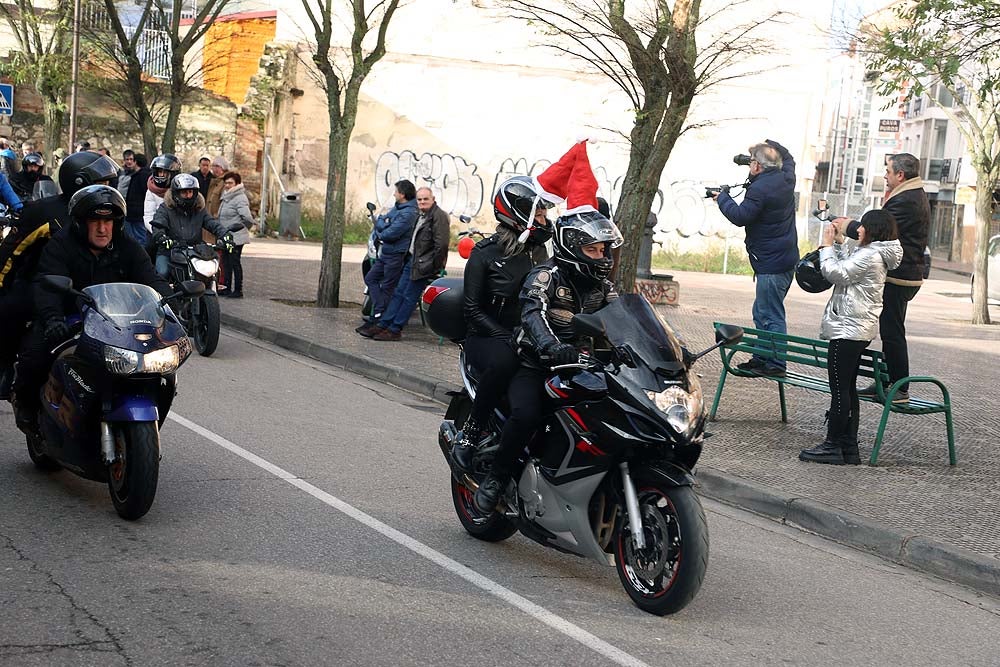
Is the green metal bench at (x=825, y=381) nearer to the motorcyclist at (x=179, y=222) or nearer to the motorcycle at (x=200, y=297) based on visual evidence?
the motorcycle at (x=200, y=297)

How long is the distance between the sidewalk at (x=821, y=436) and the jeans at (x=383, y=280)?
449 mm

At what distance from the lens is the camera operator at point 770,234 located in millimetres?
11586

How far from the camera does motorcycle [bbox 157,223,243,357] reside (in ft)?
40.5

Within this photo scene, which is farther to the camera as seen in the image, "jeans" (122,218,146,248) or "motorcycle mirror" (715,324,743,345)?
"jeans" (122,218,146,248)

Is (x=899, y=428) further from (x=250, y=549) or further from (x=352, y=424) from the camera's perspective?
(x=250, y=549)

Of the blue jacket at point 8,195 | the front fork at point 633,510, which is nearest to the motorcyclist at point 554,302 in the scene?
the front fork at point 633,510

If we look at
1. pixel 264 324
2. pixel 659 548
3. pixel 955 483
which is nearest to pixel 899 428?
pixel 955 483

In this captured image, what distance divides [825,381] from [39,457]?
5754 mm

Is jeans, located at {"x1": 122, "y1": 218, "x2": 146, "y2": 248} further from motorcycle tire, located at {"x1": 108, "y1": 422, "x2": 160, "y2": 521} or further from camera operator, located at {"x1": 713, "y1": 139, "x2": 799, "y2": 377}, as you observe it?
motorcycle tire, located at {"x1": 108, "y1": 422, "x2": 160, "y2": 521}

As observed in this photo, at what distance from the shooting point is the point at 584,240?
A: 5652 mm

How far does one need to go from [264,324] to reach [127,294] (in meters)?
8.38

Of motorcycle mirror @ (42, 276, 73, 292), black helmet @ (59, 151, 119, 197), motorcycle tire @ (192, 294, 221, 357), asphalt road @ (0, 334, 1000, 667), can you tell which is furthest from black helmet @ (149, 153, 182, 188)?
motorcycle mirror @ (42, 276, 73, 292)

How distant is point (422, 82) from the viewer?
33031 mm

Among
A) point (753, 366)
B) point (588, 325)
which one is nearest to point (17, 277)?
point (588, 325)
